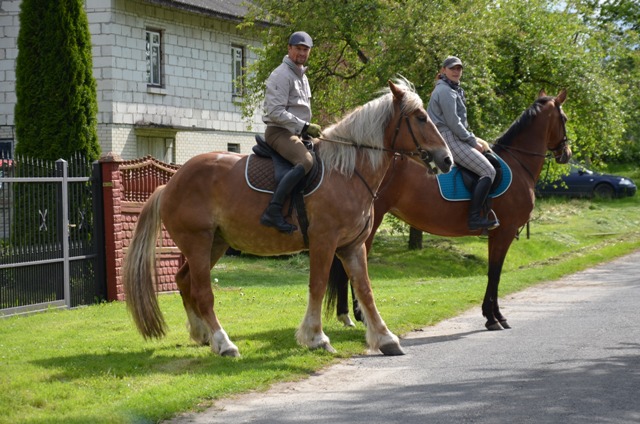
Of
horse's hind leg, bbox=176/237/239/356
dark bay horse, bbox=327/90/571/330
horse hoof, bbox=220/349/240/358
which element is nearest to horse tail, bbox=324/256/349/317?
dark bay horse, bbox=327/90/571/330

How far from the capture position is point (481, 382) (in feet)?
26.9

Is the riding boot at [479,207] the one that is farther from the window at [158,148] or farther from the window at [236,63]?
the window at [236,63]

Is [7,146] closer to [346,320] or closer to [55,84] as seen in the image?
[55,84]

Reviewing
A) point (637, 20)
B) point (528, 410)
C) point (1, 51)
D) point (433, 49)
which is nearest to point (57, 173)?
point (528, 410)

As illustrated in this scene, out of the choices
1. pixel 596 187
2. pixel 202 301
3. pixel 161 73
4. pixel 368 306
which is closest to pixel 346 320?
pixel 368 306

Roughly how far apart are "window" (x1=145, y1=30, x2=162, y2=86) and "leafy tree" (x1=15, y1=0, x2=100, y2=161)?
995 cm

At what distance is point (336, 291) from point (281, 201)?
2.14 meters

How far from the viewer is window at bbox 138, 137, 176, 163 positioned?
29391mm

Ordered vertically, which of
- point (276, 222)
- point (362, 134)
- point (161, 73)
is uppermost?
point (161, 73)

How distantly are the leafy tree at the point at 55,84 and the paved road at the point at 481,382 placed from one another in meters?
8.52

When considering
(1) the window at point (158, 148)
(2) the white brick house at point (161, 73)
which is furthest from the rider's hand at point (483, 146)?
(1) the window at point (158, 148)

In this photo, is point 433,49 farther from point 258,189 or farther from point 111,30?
point 258,189

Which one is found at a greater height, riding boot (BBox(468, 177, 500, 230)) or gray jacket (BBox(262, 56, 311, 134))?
gray jacket (BBox(262, 56, 311, 134))

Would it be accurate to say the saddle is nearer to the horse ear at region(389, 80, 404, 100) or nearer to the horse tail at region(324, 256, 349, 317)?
the horse ear at region(389, 80, 404, 100)
